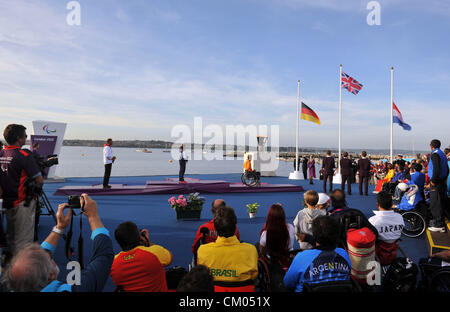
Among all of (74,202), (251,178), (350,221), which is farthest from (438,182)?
(251,178)

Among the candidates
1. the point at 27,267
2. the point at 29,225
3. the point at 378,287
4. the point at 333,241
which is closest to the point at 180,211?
the point at 29,225

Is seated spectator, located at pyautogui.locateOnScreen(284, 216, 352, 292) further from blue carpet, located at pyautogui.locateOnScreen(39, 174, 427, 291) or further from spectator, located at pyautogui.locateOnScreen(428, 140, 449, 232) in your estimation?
spectator, located at pyautogui.locateOnScreen(428, 140, 449, 232)

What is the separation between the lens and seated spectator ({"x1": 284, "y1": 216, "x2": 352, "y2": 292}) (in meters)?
2.01

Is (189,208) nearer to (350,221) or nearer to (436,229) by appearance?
(350,221)

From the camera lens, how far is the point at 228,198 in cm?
1020

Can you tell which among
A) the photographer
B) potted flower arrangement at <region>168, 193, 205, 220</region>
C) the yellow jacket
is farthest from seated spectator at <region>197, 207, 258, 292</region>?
potted flower arrangement at <region>168, 193, 205, 220</region>

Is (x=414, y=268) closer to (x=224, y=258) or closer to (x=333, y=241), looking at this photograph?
(x=333, y=241)

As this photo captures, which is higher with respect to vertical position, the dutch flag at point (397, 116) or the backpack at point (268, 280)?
the dutch flag at point (397, 116)

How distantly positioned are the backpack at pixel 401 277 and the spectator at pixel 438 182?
9.27 ft

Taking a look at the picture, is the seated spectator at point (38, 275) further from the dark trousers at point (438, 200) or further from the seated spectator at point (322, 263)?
the dark trousers at point (438, 200)

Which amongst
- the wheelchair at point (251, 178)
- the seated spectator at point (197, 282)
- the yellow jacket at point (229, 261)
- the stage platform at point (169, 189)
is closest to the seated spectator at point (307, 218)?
the yellow jacket at point (229, 261)

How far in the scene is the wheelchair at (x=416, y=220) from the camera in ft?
18.1

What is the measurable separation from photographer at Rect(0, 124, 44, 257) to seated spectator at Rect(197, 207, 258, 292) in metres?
2.41

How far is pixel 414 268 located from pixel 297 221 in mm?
1176
